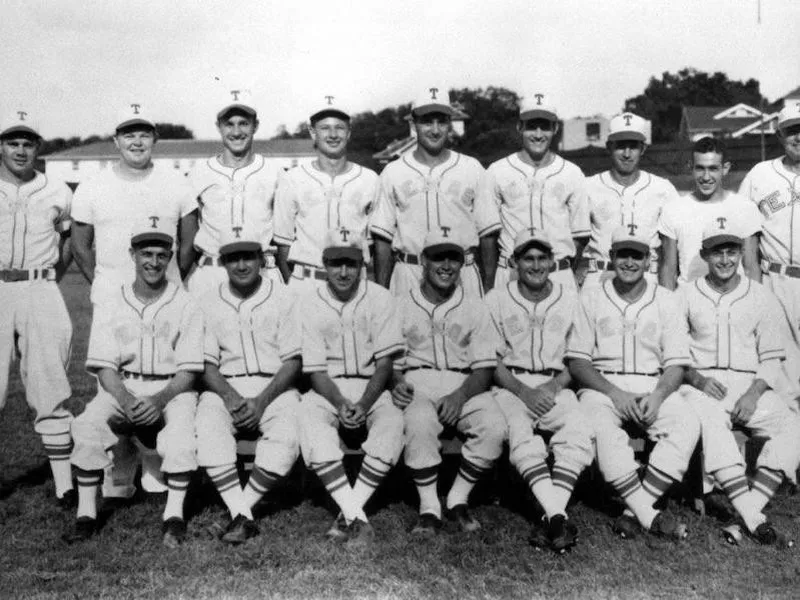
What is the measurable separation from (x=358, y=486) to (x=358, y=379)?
0.64 meters

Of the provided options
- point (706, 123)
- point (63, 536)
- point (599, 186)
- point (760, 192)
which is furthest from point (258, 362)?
point (706, 123)

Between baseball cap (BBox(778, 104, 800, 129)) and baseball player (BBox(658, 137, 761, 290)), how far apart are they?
41cm

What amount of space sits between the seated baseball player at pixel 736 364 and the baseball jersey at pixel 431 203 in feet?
4.32

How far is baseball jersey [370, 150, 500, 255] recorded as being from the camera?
5.43m

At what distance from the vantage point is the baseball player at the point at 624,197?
5.61 meters

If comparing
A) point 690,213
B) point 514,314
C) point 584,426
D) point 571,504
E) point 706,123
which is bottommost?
point 571,504

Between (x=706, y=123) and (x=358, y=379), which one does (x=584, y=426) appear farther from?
(x=706, y=123)

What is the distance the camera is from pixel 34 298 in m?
5.14

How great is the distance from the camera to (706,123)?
164 ft

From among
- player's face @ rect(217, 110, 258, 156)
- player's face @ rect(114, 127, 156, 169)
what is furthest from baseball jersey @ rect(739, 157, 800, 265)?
player's face @ rect(114, 127, 156, 169)

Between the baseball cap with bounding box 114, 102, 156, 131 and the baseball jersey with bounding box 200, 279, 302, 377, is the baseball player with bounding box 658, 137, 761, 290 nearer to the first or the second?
the baseball jersey with bounding box 200, 279, 302, 377

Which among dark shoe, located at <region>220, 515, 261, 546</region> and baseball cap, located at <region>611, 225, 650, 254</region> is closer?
dark shoe, located at <region>220, 515, 261, 546</region>

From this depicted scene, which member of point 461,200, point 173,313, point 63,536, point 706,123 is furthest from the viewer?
point 706,123

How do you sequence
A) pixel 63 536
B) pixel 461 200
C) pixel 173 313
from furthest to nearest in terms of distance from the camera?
1. pixel 461 200
2. pixel 173 313
3. pixel 63 536
